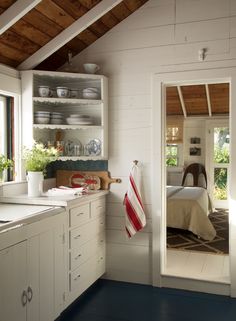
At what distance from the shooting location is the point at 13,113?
3.27 metres

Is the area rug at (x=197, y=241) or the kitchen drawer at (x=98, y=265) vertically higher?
the kitchen drawer at (x=98, y=265)

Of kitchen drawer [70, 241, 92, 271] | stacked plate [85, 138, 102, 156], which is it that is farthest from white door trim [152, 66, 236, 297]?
kitchen drawer [70, 241, 92, 271]

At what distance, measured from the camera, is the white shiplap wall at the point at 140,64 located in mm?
3189

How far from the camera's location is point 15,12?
2.55 meters

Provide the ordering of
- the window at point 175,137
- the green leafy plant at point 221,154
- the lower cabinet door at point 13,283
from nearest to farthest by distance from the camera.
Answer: the lower cabinet door at point 13,283 → the green leafy plant at point 221,154 → the window at point 175,137

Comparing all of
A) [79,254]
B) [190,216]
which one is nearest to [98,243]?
[79,254]

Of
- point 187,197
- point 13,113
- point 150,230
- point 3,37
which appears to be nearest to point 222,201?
point 187,197

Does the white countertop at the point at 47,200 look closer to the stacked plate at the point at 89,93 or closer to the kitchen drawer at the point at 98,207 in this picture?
the kitchen drawer at the point at 98,207

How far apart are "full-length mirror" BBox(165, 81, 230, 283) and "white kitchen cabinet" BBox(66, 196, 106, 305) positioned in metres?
1.05

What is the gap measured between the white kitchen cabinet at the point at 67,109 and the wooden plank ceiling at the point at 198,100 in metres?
3.02

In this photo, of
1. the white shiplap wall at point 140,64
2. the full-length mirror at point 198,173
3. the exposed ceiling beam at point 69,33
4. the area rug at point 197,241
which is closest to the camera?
the exposed ceiling beam at point 69,33

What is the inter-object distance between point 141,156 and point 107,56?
1.11m

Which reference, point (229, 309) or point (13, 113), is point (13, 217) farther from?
point (229, 309)

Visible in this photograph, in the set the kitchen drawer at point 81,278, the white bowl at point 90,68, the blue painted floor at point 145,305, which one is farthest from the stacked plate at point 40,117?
the blue painted floor at point 145,305
